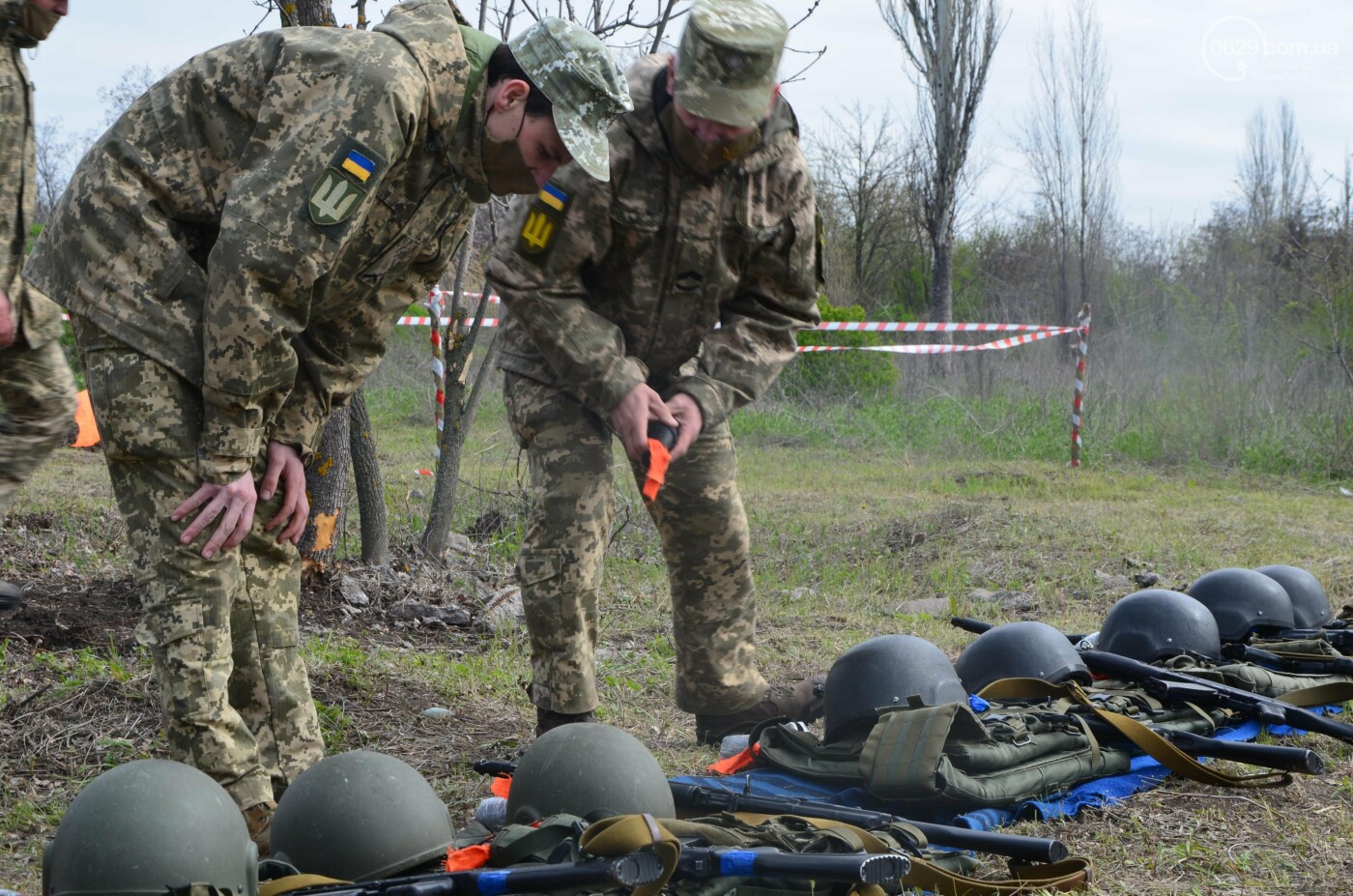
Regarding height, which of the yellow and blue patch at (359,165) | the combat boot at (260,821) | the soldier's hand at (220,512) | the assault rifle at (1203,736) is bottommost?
the assault rifle at (1203,736)

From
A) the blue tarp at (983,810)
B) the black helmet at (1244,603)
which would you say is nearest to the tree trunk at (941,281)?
the black helmet at (1244,603)

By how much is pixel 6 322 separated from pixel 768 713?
257 centimetres

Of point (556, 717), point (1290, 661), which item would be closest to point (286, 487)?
point (556, 717)

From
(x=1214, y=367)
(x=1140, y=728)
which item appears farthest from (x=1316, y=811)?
(x=1214, y=367)

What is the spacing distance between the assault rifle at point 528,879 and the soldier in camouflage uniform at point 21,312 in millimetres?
1682

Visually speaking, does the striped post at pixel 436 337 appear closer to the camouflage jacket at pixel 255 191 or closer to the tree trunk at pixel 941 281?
the camouflage jacket at pixel 255 191

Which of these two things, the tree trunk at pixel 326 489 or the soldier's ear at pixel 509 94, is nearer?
the soldier's ear at pixel 509 94

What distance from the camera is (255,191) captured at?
2.62 metres

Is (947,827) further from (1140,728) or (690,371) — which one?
(690,371)

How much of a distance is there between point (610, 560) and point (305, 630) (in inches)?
96.3

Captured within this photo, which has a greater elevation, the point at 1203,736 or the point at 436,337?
the point at 436,337

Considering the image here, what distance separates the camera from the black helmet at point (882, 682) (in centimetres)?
359

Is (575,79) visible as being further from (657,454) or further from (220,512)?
(220,512)

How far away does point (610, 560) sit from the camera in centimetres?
739
